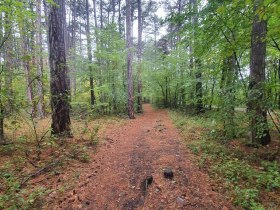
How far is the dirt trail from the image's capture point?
2.61 metres

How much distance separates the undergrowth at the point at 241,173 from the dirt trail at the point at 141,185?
0.27 metres

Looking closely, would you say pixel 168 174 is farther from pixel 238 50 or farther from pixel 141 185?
pixel 238 50

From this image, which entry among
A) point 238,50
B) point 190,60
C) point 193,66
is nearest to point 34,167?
point 238,50

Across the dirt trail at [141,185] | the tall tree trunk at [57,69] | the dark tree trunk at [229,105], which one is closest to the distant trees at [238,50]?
the dark tree trunk at [229,105]

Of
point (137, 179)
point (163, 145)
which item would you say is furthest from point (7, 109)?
point (163, 145)

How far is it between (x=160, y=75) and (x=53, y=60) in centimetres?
1330

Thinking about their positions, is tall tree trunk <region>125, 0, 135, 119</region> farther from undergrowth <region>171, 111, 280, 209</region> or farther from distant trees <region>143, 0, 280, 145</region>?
undergrowth <region>171, 111, 280, 209</region>

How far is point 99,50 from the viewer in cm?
1152

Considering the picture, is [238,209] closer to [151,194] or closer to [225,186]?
[225,186]

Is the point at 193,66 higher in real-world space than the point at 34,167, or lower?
higher

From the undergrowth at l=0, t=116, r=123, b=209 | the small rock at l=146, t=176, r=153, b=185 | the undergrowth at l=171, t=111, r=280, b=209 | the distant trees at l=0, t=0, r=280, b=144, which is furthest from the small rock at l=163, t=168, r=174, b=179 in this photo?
the distant trees at l=0, t=0, r=280, b=144

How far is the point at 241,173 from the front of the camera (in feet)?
11.2

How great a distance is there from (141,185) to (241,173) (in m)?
2.04

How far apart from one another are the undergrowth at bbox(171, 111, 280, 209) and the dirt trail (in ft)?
0.88
